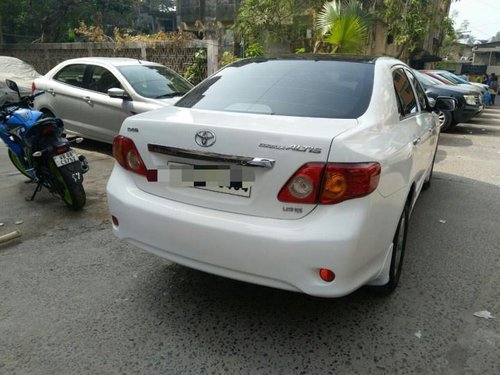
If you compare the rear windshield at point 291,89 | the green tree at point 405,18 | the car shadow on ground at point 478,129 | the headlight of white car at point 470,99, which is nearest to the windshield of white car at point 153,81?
the rear windshield at point 291,89

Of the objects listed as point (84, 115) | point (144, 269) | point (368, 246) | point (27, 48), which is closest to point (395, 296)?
point (368, 246)

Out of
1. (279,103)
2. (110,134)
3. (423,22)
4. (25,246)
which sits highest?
(423,22)

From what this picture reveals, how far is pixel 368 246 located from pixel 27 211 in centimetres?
364

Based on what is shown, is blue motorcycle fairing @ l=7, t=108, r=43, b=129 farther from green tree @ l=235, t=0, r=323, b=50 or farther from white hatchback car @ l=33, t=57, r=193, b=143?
green tree @ l=235, t=0, r=323, b=50

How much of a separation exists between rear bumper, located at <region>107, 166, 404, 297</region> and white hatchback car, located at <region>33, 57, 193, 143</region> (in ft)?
13.0

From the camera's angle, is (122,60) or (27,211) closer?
(27,211)

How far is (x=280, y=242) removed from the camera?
2182mm

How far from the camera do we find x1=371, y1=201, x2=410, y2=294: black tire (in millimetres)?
2865

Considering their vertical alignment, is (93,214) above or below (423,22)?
below

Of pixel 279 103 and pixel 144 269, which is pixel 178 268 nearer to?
pixel 144 269

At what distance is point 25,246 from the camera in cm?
367

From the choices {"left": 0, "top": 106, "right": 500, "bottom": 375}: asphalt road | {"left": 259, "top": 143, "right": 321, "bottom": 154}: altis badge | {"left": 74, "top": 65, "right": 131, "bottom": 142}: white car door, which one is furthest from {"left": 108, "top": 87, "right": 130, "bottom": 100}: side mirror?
{"left": 259, "top": 143, "right": 321, "bottom": 154}: altis badge

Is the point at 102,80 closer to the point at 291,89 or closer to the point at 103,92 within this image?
the point at 103,92

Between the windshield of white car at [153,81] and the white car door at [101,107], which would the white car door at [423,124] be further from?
the white car door at [101,107]
